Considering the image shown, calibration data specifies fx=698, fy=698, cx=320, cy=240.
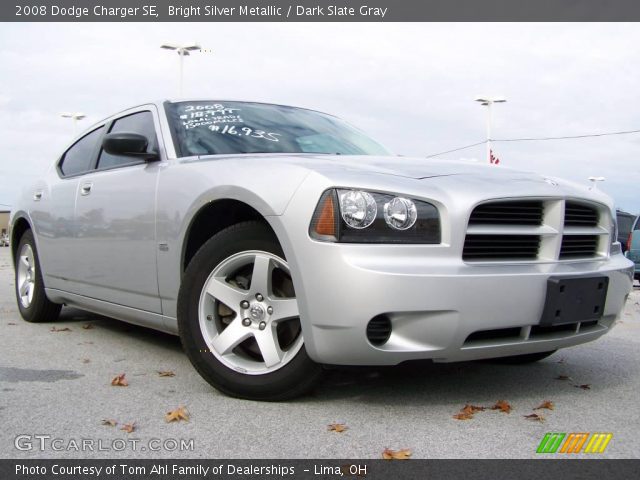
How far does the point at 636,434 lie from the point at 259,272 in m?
1.66

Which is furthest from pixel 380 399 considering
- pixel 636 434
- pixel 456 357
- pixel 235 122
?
pixel 235 122

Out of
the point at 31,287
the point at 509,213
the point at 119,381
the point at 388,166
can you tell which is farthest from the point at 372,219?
the point at 31,287

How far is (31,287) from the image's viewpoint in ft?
18.7

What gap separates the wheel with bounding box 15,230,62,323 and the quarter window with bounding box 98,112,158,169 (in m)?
1.29

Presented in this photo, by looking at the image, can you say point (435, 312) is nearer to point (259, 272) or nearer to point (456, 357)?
point (456, 357)

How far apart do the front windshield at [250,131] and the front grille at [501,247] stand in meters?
1.33

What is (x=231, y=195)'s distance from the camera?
321 cm

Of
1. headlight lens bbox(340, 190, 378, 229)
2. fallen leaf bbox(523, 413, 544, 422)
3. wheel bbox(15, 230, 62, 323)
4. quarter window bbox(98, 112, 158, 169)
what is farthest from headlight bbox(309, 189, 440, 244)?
wheel bbox(15, 230, 62, 323)

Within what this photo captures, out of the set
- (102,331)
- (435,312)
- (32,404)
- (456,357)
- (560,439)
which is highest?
(435,312)

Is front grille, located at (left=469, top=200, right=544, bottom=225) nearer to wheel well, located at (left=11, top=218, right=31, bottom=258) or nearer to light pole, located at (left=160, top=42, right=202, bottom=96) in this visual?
wheel well, located at (left=11, top=218, right=31, bottom=258)

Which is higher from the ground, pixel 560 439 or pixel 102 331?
pixel 560 439

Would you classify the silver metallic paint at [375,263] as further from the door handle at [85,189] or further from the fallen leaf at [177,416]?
the door handle at [85,189]

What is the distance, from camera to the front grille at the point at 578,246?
10.6ft
